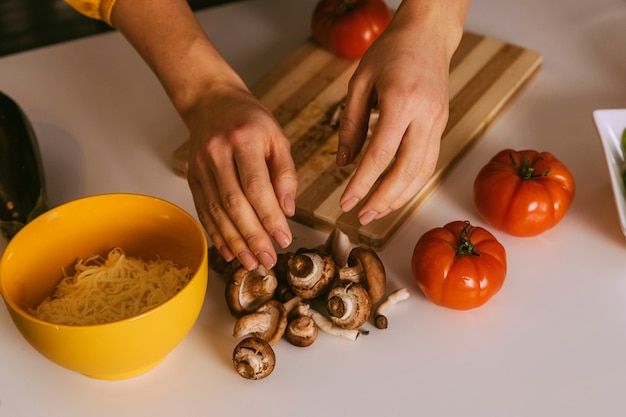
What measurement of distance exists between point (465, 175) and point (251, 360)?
587 mm

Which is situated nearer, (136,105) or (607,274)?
(607,274)

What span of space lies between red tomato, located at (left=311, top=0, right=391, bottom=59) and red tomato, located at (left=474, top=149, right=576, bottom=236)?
48 centimetres

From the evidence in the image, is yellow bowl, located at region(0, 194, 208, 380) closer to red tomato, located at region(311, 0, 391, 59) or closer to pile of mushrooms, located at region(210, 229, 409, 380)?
pile of mushrooms, located at region(210, 229, 409, 380)

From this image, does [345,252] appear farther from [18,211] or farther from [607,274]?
[18,211]

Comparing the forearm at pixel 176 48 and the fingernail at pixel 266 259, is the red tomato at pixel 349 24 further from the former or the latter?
the fingernail at pixel 266 259

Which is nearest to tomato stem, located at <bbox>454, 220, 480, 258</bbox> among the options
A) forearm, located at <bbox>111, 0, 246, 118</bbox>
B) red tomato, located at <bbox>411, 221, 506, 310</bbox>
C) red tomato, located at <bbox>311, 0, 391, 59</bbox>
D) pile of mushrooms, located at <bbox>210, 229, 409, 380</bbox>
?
red tomato, located at <bbox>411, 221, 506, 310</bbox>

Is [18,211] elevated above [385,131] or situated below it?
below

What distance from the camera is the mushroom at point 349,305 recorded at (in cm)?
123

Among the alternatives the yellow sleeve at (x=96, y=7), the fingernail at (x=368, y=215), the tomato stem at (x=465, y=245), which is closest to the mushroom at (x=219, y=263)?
the fingernail at (x=368, y=215)

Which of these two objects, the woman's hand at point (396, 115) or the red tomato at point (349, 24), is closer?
the woman's hand at point (396, 115)

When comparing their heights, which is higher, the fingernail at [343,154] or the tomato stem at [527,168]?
the fingernail at [343,154]

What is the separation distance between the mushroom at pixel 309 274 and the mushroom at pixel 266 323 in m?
0.04

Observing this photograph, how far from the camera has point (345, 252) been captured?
4.41 feet

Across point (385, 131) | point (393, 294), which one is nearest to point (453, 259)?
point (393, 294)
